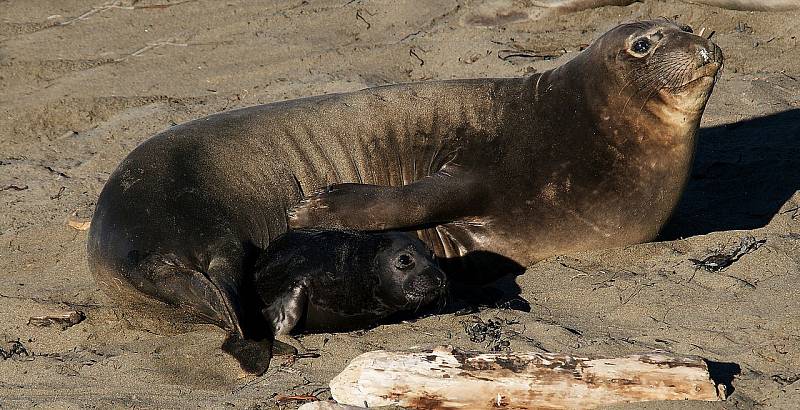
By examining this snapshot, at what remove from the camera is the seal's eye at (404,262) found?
4.68 meters

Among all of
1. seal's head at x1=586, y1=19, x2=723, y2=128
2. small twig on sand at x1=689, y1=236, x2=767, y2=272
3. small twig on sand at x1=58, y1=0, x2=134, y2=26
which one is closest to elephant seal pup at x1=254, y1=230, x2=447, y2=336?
small twig on sand at x1=689, y1=236, x2=767, y2=272

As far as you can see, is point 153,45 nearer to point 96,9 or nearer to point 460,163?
point 96,9

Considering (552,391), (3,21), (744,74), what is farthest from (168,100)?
(552,391)

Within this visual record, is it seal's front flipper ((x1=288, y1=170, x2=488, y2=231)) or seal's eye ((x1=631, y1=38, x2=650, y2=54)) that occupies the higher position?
seal's eye ((x1=631, y1=38, x2=650, y2=54))

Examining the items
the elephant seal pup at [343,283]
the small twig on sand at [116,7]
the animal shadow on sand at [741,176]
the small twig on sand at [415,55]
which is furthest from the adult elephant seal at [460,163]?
the small twig on sand at [116,7]

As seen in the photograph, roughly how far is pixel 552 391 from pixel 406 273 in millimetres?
1246

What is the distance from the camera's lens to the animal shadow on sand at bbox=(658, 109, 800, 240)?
19.5 feet

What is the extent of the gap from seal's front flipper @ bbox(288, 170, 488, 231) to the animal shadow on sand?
1.09 m

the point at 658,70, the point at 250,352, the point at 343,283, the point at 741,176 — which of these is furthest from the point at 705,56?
the point at 250,352

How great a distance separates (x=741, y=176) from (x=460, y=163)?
1.98 meters

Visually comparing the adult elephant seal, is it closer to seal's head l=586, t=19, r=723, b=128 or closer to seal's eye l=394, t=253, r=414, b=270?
seal's head l=586, t=19, r=723, b=128

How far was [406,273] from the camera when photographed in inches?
183

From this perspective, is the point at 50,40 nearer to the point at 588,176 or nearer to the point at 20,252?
the point at 20,252

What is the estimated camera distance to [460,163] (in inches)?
216
